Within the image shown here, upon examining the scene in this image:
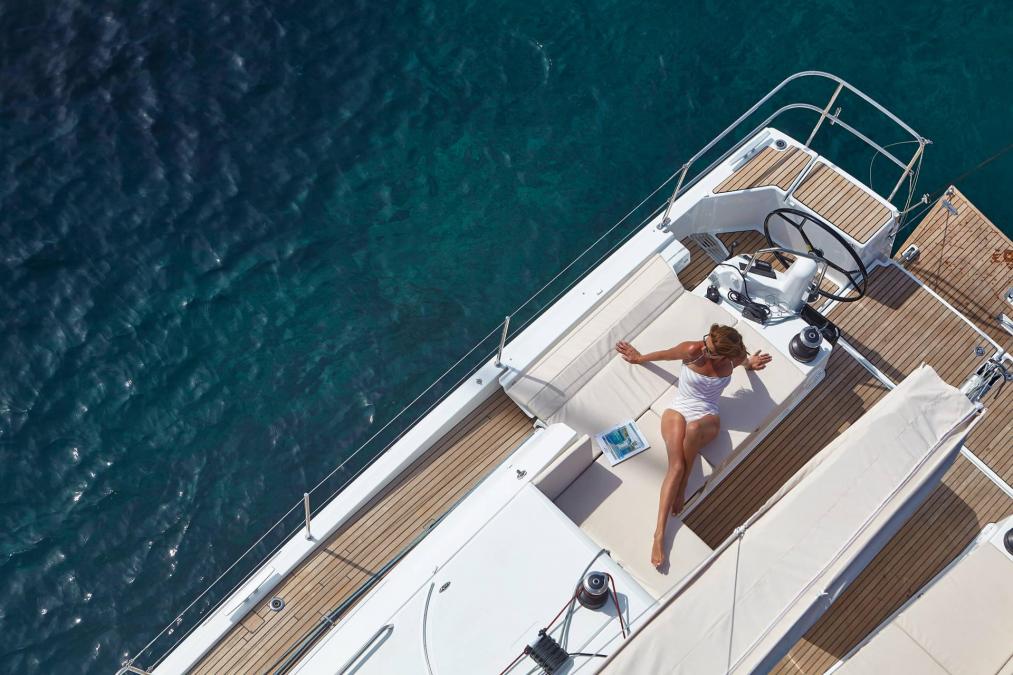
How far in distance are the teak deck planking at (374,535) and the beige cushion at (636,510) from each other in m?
1.32

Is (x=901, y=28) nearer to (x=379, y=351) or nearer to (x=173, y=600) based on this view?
(x=379, y=351)

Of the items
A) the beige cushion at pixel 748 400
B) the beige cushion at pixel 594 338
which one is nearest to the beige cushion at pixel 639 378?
the beige cushion at pixel 594 338

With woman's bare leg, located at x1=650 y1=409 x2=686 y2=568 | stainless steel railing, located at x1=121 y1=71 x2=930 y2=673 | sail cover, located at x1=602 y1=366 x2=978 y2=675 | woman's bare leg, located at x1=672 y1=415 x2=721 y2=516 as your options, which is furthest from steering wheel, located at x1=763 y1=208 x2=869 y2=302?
woman's bare leg, located at x1=650 y1=409 x2=686 y2=568

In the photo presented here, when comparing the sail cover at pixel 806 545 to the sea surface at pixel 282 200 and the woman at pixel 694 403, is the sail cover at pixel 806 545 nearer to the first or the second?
the woman at pixel 694 403

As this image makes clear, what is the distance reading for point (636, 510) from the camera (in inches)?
334

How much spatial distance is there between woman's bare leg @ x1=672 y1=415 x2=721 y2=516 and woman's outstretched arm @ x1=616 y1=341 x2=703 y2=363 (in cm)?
68

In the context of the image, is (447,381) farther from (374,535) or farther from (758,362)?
(758,362)

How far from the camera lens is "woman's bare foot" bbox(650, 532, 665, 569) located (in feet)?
26.6

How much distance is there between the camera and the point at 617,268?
1006 cm

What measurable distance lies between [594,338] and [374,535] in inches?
129

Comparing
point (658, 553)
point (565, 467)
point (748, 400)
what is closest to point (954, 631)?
point (748, 400)

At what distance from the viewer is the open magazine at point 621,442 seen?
28.6ft

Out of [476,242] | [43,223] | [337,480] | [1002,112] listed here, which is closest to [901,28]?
[1002,112]

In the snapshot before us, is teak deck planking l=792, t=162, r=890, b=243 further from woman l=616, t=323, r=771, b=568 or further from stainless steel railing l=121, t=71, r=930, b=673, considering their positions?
woman l=616, t=323, r=771, b=568
